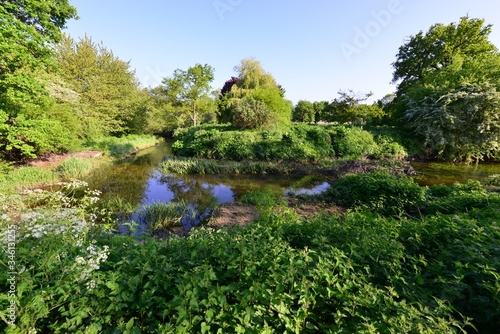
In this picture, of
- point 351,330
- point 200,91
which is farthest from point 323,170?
point 200,91

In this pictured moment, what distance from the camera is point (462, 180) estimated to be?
10328mm

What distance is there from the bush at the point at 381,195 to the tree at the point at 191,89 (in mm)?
24816

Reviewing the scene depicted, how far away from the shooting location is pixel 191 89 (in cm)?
2667

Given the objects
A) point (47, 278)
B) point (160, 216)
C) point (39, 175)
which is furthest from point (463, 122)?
point (39, 175)

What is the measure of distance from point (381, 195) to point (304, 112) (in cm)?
5088

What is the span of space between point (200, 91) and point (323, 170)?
21695mm

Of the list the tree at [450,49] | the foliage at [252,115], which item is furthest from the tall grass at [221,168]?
the tree at [450,49]

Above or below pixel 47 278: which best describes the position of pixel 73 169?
below

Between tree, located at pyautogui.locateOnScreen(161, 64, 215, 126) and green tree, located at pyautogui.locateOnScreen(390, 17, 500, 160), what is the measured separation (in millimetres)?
23334

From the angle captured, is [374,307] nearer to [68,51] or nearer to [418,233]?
[418,233]

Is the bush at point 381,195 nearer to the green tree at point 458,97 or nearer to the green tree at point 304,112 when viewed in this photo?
the green tree at point 458,97

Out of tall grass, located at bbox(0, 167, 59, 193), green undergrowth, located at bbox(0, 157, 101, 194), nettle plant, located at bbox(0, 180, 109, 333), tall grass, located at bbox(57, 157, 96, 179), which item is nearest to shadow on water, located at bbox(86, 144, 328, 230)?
tall grass, located at bbox(57, 157, 96, 179)

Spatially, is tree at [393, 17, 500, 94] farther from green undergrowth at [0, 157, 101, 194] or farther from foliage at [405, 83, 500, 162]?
green undergrowth at [0, 157, 101, 194]

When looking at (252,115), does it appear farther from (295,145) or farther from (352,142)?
(352,142)
